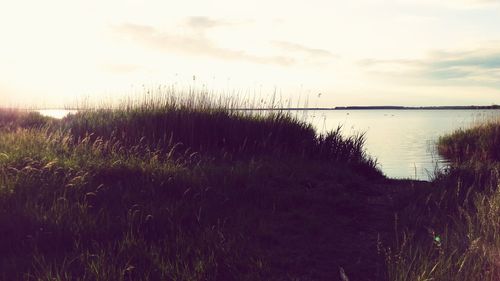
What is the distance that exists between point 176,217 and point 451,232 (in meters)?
3.46

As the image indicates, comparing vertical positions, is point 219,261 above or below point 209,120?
below

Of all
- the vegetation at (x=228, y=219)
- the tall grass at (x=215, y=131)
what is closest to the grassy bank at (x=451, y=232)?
the vegetation at (x=228, y=219)

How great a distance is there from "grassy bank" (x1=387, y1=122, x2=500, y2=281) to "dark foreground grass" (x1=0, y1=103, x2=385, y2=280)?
399mm

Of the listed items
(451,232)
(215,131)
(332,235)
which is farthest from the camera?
(215,131)

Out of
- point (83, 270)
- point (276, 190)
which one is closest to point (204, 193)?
point (276, 190)

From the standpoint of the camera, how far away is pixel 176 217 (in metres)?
5.43

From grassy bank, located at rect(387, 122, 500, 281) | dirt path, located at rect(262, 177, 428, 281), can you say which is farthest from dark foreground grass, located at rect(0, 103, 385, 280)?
grassy bank, located at rect(387, 122, 500, 281)

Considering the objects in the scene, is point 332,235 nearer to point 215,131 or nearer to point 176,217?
point 176,217

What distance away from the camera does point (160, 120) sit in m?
11.0

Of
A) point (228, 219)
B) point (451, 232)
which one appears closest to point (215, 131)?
point (228, 219)

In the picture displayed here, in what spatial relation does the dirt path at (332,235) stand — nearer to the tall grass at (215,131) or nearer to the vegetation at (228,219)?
the vegetation at (228,219)

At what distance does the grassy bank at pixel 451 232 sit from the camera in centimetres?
391

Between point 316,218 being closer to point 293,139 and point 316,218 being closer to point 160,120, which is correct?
point 293,139

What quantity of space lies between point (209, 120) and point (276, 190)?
4.21 metres
